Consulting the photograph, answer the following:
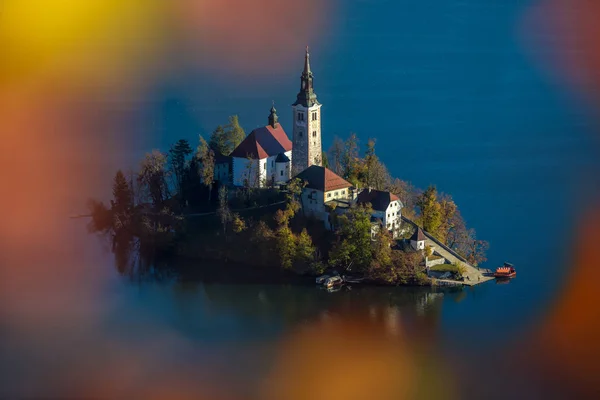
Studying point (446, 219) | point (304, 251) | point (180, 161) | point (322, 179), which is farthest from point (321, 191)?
point (180, 161)

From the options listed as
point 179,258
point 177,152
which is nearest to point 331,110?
point 177,152

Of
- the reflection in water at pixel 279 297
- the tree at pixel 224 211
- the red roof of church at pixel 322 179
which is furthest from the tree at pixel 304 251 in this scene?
A: the tree at pixel 224 211

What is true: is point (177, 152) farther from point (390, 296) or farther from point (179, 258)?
point (390, 296)

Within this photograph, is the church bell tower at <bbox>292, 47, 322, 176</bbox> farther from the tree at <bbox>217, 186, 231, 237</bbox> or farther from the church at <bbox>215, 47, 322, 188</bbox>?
the tree at <bbox>217, 186, 231, 237</bbox>

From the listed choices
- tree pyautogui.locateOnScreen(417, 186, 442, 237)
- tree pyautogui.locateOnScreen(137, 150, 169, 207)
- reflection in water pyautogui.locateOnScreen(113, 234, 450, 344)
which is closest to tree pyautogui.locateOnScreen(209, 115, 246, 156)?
tree pyautogui.locateOnScreen(137, 150, 169, 207)

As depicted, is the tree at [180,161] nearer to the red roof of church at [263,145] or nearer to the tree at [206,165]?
the tree at [206,165]

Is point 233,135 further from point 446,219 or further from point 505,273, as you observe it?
point 505,273
